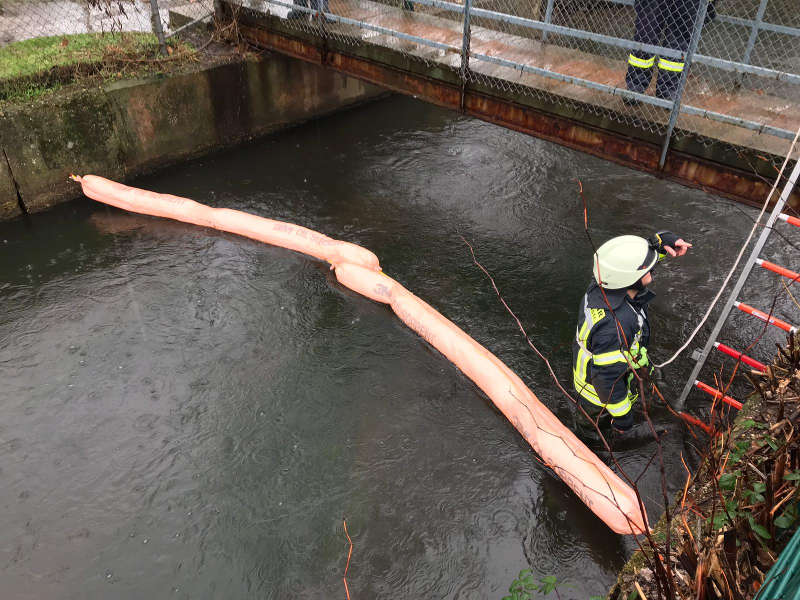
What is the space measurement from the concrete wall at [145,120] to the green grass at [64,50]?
0.58m

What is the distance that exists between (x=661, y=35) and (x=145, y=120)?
6871 mm

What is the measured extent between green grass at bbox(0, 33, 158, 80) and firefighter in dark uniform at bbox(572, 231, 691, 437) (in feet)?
25.1

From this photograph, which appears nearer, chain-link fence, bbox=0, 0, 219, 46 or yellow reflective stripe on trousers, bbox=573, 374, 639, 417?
yellow reflective stripe on trousers, bbox=573, 374, 639, 417

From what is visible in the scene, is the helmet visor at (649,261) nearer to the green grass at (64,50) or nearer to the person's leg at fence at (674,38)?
the person's leg at fence at (674,38)

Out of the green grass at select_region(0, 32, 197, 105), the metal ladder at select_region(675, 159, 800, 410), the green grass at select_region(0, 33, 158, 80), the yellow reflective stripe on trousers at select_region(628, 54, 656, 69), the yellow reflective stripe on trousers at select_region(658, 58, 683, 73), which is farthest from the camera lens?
the green grass at select_region(0, 33, 158, 80)

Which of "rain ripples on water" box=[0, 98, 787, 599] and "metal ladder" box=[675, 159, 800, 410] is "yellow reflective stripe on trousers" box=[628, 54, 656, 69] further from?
"rain ripples on water" box=[0, 98, 787, 599]

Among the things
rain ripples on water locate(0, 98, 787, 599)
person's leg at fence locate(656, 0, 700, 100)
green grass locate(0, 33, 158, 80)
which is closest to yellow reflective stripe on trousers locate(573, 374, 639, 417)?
rain ripples on water locate(0, 98, 787, 599)

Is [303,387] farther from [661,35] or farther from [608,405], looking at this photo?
[661,35]

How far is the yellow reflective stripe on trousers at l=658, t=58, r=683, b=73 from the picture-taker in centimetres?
522

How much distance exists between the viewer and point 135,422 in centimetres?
519

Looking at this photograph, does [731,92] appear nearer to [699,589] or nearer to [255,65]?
[699,589]

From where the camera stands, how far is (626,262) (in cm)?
407

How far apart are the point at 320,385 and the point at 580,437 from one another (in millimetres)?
2400

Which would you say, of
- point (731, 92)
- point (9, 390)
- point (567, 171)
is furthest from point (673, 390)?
point (9, 390)
